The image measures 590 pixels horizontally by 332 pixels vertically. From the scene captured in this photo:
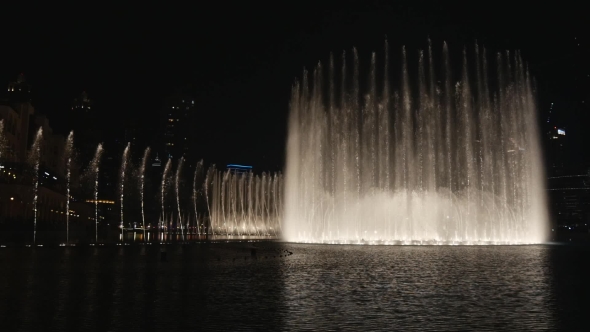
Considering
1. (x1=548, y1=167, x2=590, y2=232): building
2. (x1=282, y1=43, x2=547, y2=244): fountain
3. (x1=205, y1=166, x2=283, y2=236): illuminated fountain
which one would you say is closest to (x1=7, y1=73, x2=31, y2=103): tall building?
(x1=205, y1=166, x2=283, y2=236): illuminated fountain

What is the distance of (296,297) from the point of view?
14.8 m

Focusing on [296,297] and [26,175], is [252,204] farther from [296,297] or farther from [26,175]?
[296,297]

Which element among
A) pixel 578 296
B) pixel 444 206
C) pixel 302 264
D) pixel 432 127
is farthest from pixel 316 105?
pixel 578 296

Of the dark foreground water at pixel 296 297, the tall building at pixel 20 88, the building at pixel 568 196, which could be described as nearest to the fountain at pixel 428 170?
the dark foreground water at pixel 296 297

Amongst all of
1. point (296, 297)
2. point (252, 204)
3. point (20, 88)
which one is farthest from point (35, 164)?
point (296, 297)

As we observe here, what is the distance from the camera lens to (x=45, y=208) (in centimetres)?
7162

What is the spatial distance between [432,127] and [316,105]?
10071mm

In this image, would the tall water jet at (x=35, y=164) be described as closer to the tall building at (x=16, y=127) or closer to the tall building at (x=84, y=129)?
the tall building at (x=16, y=127)

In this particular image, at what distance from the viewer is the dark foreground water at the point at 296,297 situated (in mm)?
11266

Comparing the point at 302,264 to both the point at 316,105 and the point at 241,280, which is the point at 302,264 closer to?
the point at 241,280

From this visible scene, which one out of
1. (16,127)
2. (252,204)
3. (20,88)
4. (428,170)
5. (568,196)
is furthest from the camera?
(568,196)

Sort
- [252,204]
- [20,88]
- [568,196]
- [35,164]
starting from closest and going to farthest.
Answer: [35,164]
[252,204]
[20,88]
[568,196]

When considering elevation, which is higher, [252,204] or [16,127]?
[16,127]

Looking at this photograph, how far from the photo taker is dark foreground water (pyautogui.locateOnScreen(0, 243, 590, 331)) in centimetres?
1127
